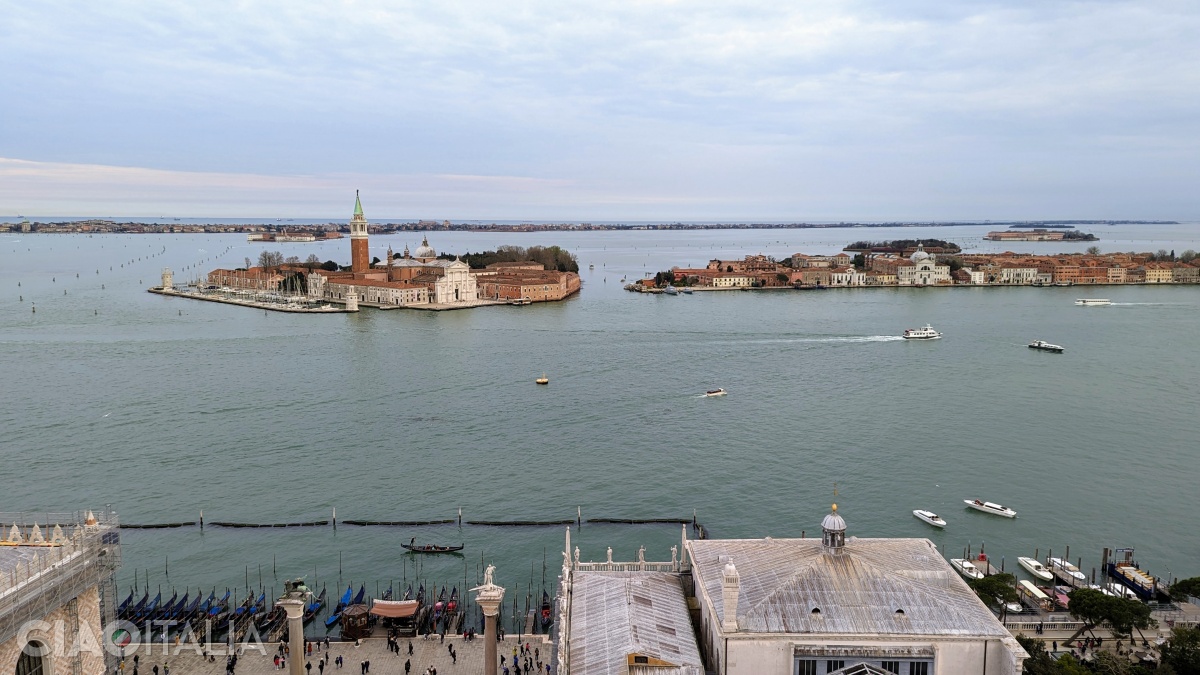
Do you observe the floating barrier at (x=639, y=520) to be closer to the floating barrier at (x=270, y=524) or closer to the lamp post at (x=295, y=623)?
the floating barrier at (x=270, y=524)

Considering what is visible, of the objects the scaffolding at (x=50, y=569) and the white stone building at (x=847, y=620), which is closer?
the scaffolding at (x=50, y=569)

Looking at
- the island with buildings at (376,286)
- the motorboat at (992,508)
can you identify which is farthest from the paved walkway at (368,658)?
the island with buildings at (376,286)

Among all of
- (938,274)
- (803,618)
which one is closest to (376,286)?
(938,274)

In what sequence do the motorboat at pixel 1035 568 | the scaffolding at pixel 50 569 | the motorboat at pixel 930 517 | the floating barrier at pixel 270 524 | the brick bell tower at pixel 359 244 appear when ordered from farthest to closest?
1. the brick bell tower at pixel 359 244
2. the floating barrier at pixel 270 524
3. the motorboat at pixel 930 517
4. the motorboat at pixel 1035 568
5. the scaffolding at pixel 50 569

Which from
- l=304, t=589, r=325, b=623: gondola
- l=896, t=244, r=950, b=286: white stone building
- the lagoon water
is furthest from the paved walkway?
l=896, t=244, r=950, b=286: white stone building

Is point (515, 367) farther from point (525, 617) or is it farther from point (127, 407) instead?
point (525, 617)

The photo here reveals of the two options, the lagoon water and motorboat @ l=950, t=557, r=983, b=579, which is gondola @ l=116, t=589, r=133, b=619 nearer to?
the lagoon water

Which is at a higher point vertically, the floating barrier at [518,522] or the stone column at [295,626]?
the stone column at [295,626]

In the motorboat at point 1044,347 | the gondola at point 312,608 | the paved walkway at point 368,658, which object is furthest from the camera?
the motorboat at point 1044,347
